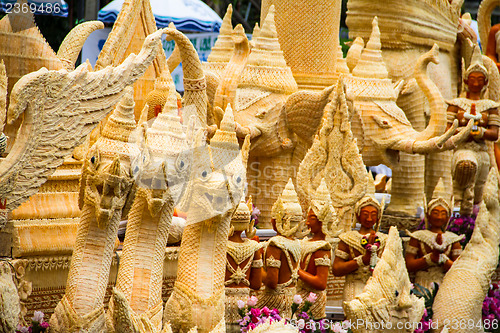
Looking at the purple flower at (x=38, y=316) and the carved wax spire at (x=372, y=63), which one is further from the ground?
the carved wax spire at (x=372, y=63)

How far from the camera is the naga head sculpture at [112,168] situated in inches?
157

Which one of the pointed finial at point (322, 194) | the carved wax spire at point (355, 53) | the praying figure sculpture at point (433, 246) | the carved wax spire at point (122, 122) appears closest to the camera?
the carved wax spire at point (122, 122)

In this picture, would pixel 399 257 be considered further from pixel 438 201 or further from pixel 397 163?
pixel 397 163

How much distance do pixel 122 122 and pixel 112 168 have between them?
0.25 metres

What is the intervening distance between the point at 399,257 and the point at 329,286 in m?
1.08

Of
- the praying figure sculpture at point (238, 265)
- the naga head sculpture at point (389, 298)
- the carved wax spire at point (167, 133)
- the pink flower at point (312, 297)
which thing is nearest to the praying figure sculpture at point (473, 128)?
the naga head sculpture at point (389, 298)

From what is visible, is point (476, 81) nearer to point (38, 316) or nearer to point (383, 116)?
point (383, 116)

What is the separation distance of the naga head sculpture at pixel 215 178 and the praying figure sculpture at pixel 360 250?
4.74 feet

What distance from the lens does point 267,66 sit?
7.03m

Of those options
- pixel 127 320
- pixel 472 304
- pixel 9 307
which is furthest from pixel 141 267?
pixel 472 304

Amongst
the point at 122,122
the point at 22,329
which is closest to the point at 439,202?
the point at 122,122

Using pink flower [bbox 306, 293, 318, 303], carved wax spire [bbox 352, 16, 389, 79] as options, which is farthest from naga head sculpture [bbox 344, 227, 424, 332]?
carved wax spire [bbox 352, 16, 389, 79]

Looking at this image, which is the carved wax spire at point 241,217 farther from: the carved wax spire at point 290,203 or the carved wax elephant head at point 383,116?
the carved wax elephant head at point 383,116

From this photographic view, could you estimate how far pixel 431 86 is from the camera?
293 inches
